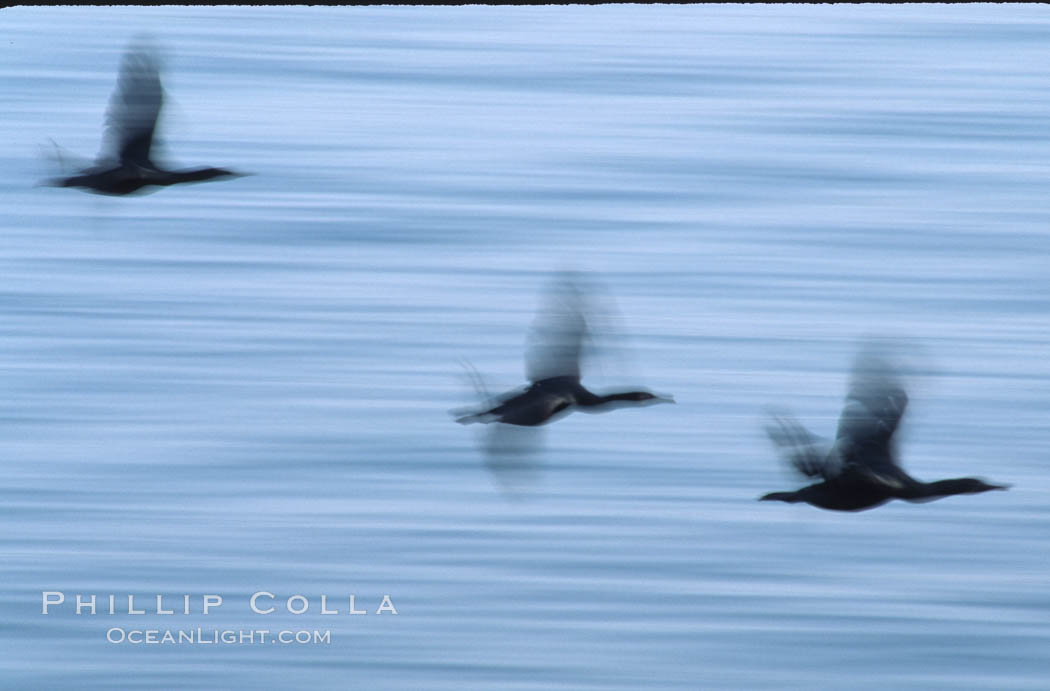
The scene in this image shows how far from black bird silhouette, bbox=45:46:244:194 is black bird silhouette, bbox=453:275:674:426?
1.87 meters

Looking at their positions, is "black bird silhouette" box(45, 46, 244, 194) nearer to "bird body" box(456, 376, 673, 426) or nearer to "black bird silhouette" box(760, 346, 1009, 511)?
"bird body" box(456, 376, 673, 426)

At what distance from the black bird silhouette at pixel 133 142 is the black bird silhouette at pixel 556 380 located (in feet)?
6.12

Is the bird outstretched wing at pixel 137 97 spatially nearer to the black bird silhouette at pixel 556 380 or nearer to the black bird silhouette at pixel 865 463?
the black bird silhouette at pixel 556 380

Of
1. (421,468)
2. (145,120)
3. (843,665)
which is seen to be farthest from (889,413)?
(421,468)

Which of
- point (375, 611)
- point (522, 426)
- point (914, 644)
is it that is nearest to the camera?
point (522, 426)

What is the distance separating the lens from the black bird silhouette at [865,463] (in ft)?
20.4

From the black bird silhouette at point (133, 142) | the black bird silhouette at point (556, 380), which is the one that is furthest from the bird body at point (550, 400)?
the black bird silhouette at point (133, 142)

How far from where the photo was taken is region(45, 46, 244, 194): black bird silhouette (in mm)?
7117

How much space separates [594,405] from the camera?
7.23 meters

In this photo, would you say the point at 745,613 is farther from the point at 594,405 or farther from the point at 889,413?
the point at 889,413

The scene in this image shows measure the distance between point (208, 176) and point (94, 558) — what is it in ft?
9.48

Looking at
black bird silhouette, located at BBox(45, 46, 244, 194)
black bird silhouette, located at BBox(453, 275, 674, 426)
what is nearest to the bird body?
black bird silhouette, located at BBox(453, 275, 674, 426)

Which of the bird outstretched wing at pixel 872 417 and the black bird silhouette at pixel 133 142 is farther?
the black bird silhouette at pixel 133 142

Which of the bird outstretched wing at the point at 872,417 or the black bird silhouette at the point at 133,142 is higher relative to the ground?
the black bird silhouette at the point at 133,142
